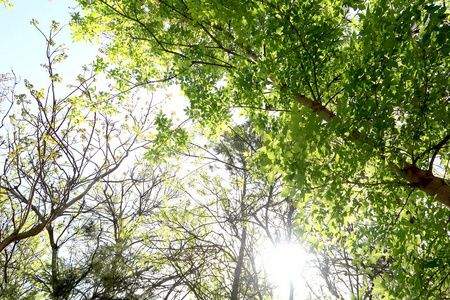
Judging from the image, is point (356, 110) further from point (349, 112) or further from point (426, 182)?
point (426, 182)

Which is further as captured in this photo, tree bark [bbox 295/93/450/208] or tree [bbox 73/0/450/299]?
tree bark [bbox 295/93/450/208]

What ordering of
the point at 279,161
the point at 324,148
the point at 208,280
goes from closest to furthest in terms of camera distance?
the point at 279,161 < the point at 324,148 < the point at 208,280

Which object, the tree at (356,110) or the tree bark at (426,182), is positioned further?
the tree bark at (426,182)

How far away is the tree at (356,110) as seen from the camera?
1.89m

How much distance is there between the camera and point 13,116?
5328 mm

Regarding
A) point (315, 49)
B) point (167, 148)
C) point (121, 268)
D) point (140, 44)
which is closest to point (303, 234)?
point (315, 49)

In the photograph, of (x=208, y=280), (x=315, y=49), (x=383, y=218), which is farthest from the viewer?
(x=208, y=280)

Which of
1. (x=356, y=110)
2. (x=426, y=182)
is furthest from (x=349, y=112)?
(x=426, y=182)

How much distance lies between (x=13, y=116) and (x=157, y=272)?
474 cm

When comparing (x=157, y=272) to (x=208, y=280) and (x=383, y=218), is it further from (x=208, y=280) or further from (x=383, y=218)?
(x=383, y=218)

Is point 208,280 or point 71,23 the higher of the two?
point 71,23

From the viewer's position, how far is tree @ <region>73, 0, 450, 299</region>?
1892mm

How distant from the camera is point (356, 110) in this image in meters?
2.12

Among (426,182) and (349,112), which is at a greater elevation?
(349,112)
